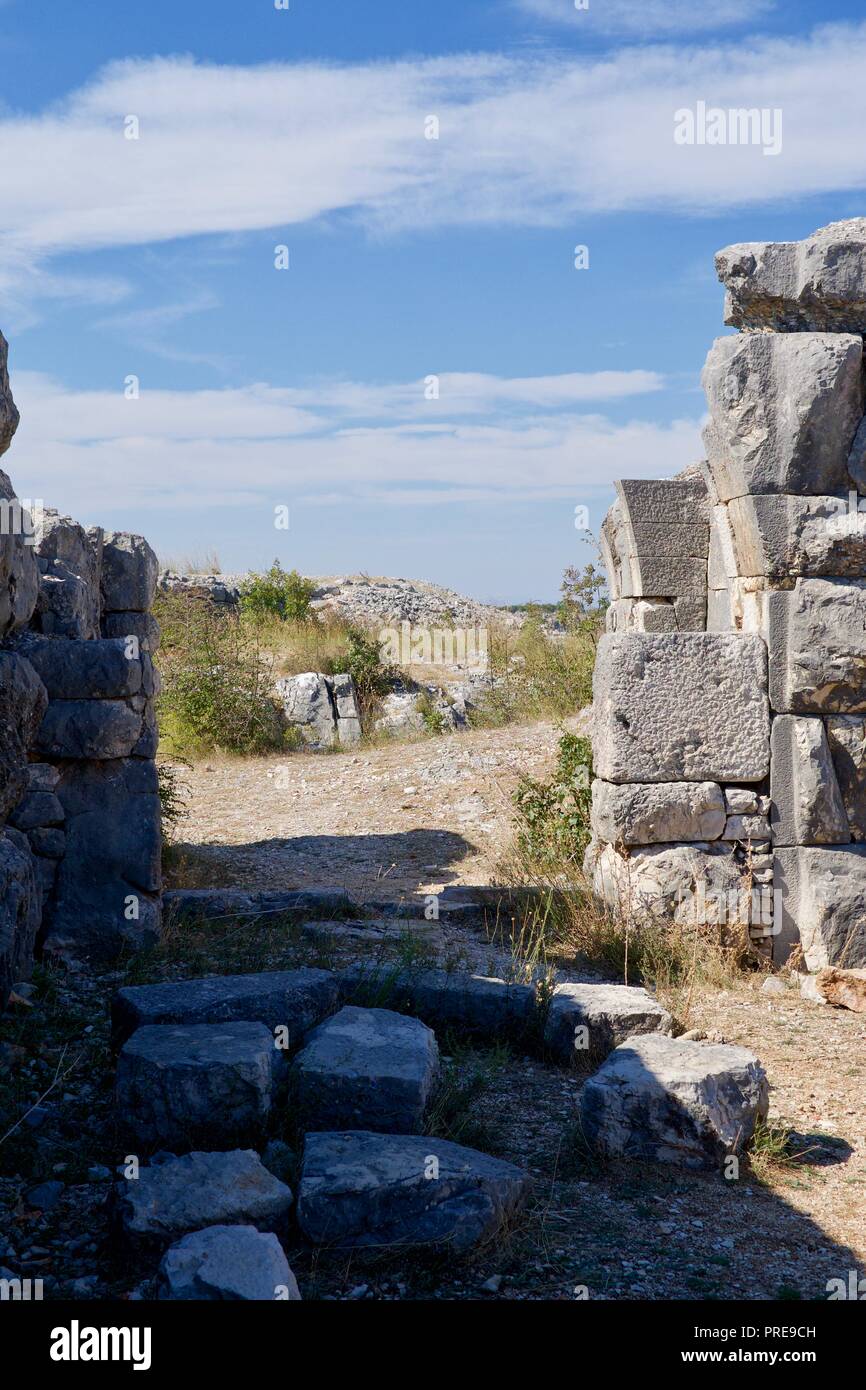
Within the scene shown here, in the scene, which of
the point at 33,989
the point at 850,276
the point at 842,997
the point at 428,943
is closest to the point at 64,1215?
the point at 33,989

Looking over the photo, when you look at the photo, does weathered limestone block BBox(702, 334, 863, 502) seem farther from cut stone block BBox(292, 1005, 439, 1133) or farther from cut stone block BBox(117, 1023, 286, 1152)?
cut stone block BBox(117, 1023, 286, 1152)

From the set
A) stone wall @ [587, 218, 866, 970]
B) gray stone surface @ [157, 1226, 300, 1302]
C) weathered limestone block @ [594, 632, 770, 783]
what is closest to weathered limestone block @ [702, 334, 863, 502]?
stone wall @ [587, 218, 866, 970]

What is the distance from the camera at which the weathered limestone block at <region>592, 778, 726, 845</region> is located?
6.50 m

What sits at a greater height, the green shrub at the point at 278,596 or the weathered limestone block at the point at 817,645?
the green shrub at the point at 278,596

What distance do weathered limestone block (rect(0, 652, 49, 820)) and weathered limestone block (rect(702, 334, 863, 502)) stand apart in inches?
159

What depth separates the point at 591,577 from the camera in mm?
12961

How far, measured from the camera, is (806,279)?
6375 mm

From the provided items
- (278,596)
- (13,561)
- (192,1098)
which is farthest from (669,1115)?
(278,596)

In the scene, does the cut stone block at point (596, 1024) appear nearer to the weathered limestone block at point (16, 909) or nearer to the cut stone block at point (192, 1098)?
the cut stone block at point (192, 1098)

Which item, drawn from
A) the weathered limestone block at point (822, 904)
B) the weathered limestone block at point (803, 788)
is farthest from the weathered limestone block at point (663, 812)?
the weathered limestone block at point (822, 904)

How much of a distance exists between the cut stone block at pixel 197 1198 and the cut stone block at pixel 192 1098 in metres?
0.36

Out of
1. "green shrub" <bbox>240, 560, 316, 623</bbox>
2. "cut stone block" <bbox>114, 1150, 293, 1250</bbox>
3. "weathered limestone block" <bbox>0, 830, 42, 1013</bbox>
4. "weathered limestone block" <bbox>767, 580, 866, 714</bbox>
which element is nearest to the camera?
"cut stone block" <bbox>114, 1150, 293, 1250</bbox>

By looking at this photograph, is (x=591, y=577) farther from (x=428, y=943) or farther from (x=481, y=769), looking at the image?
(x=428, y=943)

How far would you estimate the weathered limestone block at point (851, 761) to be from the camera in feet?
21.5
